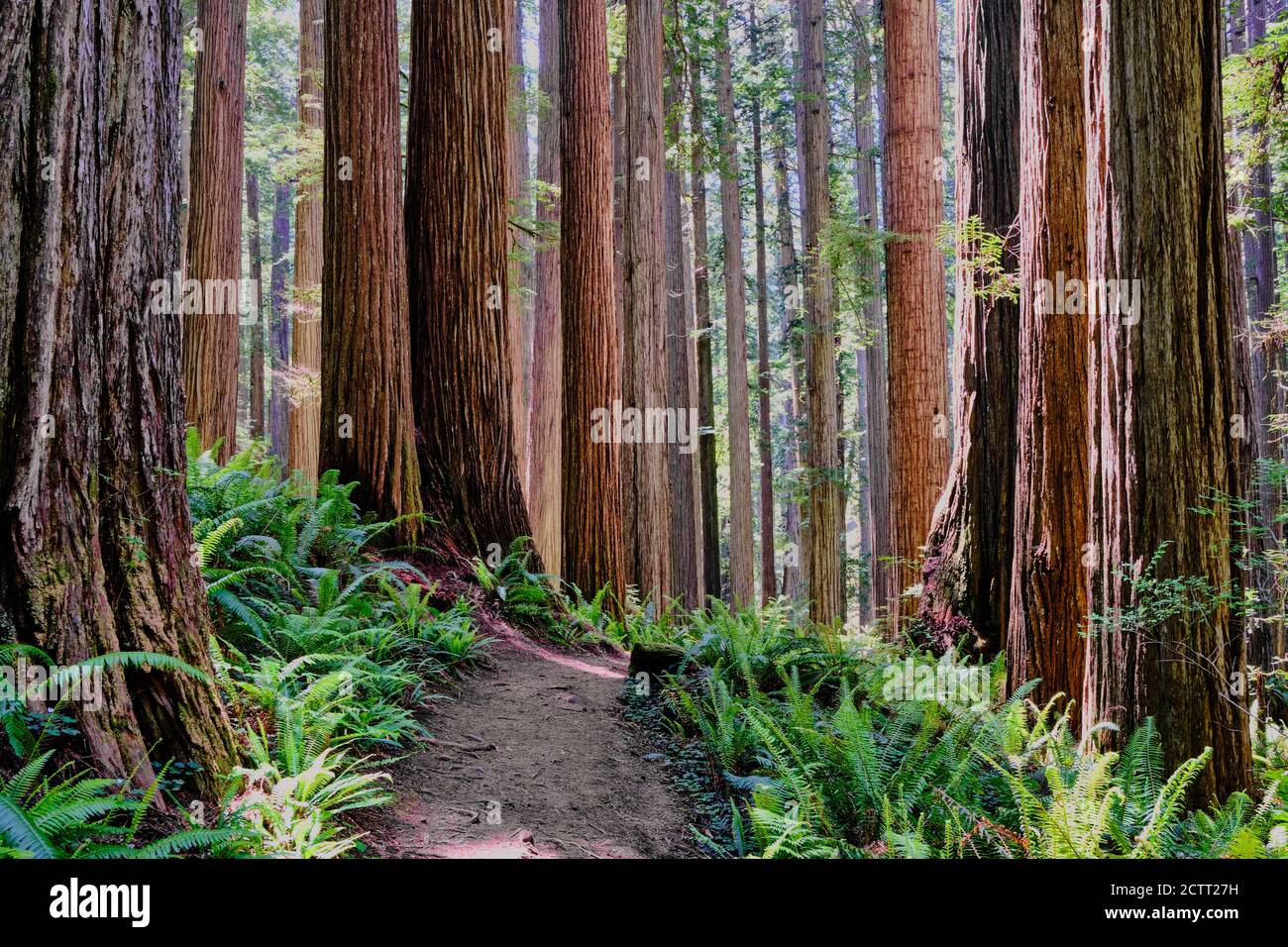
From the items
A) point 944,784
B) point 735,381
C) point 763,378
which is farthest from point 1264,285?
point 944,784

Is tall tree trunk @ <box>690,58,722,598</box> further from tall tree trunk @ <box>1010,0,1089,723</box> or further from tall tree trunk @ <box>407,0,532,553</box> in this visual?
tall tree trunk @ <box>1010,0,1089,723</box>

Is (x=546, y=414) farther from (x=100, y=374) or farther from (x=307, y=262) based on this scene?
(x=100, y=374)

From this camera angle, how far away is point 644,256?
11.4m

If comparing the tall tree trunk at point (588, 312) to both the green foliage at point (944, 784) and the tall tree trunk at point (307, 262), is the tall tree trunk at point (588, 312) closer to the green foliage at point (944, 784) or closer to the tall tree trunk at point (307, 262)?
the green foliage at point (944, 784)

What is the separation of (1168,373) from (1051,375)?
4.30 feet

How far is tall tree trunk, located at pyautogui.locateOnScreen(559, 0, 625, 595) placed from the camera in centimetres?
928

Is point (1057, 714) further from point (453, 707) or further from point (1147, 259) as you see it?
point (453, 707)

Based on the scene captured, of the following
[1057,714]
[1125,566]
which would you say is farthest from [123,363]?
[1057,714]

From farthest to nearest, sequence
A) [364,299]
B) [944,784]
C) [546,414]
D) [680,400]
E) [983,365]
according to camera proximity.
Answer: [680,400] < [546,414] < [364,299] < [983,365] < [944,784]

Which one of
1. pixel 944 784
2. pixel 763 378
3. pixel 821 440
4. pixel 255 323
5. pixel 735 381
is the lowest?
pixel 944 784

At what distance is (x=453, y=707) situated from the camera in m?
5.08

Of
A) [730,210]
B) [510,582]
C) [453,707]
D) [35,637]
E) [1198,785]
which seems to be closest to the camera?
[35,637]

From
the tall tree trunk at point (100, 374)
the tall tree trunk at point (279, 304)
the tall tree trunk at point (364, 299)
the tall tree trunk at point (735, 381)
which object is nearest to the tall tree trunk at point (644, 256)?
the tall tree trunk at point (364, 299)
